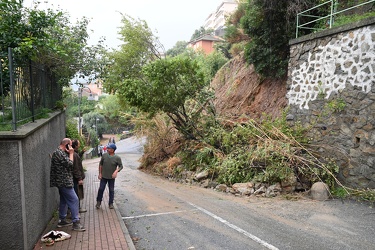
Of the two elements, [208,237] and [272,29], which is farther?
[272,29]

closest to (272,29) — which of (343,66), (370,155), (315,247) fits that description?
(343,66)

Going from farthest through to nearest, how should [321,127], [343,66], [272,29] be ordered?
[272,29], [321,127], [343,66]

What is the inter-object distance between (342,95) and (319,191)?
112 inches

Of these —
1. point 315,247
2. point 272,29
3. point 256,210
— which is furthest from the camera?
point 272,29

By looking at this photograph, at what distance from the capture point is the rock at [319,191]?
774 cm

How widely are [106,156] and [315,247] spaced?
5058 mm

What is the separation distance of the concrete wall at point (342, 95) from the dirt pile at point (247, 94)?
218 centimetres

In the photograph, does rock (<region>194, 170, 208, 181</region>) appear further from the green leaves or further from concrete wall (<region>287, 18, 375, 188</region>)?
the green leaves

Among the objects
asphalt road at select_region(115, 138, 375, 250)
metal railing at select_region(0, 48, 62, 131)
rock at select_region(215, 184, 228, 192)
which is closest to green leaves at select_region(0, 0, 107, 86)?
metal railing at select_region(0, 48, 62, 131)

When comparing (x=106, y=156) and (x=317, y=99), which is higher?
(x=317, y=99)

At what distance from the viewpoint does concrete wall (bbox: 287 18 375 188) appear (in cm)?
759

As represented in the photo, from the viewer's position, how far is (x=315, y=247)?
4.85 m

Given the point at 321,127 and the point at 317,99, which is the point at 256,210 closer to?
the point at 321,127

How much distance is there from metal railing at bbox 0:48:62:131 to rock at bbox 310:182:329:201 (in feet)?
23.2
